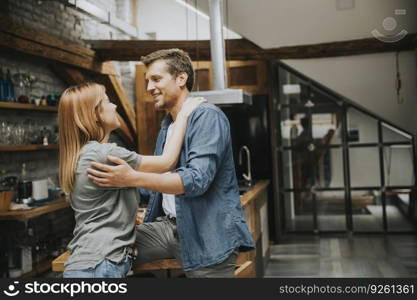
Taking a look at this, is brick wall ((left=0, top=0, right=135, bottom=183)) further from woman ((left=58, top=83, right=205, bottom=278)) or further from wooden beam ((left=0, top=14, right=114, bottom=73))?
woman ((left=58, top=83, right=205, bottom=278))

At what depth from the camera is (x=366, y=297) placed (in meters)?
2.09

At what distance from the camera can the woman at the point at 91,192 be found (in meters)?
1.63

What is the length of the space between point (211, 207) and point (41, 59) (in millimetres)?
3634

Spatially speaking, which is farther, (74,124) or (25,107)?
(25,107)

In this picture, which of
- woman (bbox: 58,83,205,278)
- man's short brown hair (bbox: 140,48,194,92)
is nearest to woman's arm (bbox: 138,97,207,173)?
woman (bbox: 58,83,205,278)

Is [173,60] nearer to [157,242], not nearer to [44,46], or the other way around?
[157,242]

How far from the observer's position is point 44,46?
4.61 meters

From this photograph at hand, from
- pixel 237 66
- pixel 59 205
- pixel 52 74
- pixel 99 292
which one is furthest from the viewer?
pixel 237 66

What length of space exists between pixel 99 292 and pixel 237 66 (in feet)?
15.7

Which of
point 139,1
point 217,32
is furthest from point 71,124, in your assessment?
point 139,1

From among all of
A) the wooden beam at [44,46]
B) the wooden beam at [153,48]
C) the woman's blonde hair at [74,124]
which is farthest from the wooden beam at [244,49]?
the woman's blonde hair at [74,124]

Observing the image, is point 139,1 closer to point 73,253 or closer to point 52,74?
point 52,74

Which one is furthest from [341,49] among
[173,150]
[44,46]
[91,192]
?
[91,192]

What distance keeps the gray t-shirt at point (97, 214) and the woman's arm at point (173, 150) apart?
0.04 meters
